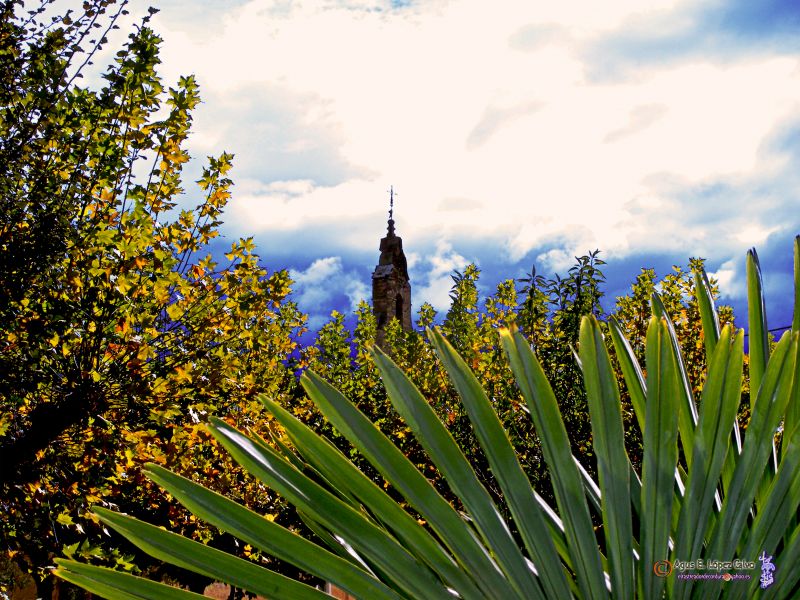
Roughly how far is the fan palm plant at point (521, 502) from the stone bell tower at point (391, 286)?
104ft

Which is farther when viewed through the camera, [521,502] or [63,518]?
[63,518]

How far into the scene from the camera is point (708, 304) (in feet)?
4.41

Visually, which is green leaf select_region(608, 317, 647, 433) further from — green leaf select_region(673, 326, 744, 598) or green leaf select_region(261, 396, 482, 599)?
green leaf select_region(261, 396, 482, 599)

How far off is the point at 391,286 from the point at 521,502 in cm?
3406

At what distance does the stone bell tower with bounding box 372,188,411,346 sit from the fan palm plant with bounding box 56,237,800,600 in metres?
31.8

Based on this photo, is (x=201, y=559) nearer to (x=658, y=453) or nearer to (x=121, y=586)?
(x=121, y=586)

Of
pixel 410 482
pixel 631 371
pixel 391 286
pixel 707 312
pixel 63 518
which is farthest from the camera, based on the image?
pixel 391 286

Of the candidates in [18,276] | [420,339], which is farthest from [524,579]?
[420,339]

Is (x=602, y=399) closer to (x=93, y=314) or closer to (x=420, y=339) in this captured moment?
(x=93, y=314)

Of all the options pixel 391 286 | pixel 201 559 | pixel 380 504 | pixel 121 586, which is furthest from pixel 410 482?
pixel 391 286

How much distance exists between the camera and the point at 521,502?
90 cm

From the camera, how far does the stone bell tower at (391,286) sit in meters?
34.7

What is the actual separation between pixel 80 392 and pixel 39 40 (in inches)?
110
